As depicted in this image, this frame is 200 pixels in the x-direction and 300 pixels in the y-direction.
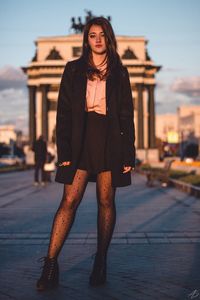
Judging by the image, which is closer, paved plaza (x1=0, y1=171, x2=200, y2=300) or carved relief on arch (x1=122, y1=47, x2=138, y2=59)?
paved plaza (x1=0, y1=171, x2=200, y2=300)

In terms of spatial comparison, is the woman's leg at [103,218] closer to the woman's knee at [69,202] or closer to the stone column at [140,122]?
the woman's knee at [69,202]

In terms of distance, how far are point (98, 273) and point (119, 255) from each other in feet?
4.77

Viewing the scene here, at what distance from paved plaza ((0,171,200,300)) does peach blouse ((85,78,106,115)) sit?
1442 mm

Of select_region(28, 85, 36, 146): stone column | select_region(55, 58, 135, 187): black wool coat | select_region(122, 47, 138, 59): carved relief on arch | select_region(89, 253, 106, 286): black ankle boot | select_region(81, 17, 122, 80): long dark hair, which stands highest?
select_region(122, 47, 138, 59): carved relief on arch

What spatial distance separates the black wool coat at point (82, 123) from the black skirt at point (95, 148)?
0.05 metres

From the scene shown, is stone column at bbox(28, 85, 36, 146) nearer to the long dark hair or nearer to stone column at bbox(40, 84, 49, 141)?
stone column at bbox(40, 84, 49, 141)

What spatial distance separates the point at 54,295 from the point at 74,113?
4.77 ft

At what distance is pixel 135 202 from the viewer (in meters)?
14.0

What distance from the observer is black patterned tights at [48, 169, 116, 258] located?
502 centimetres

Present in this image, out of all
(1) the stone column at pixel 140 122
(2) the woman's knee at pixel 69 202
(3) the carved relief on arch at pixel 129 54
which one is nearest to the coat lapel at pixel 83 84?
(2) the woman's knee at pixel 69 202

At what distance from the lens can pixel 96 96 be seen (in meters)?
5.12

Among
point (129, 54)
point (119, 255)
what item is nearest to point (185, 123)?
point (129, 54)

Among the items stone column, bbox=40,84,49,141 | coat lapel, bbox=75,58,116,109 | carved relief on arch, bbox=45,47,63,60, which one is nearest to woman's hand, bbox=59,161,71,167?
coat lapel, bbox=75,58,116,109

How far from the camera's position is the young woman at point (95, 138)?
5.01m
